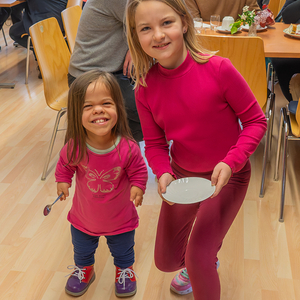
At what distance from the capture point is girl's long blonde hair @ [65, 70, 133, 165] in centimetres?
126

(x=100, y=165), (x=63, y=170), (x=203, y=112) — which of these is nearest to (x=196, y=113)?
(x=203, y=112)

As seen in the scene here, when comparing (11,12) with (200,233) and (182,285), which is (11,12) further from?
(200,233)

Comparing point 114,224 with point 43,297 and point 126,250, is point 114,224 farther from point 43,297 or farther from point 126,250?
point 43,297

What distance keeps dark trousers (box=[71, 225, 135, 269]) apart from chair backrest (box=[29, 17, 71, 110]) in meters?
0.99

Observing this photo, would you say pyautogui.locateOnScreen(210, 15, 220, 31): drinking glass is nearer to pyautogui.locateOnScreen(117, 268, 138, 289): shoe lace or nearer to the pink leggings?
the pink leggings

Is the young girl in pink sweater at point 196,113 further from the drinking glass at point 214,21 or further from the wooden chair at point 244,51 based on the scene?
the drinking glass at point 214,21

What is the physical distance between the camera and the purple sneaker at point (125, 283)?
1472 mm

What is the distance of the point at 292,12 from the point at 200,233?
79.6 inches

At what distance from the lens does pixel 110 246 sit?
1475 mm

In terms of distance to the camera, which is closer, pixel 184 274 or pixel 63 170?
pixel 63 170

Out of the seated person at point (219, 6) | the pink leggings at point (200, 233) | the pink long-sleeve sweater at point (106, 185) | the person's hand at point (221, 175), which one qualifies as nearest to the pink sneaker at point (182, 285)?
the pink leggings at point (200, 233)

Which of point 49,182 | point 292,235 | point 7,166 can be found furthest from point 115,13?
point 292,235

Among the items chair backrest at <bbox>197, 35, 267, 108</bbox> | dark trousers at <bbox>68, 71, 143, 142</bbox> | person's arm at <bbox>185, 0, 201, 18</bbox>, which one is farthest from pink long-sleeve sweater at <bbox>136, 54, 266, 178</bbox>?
person's arm at <bbox>185, 0, 201, 18</bbox>

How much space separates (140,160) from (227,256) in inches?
25.7
